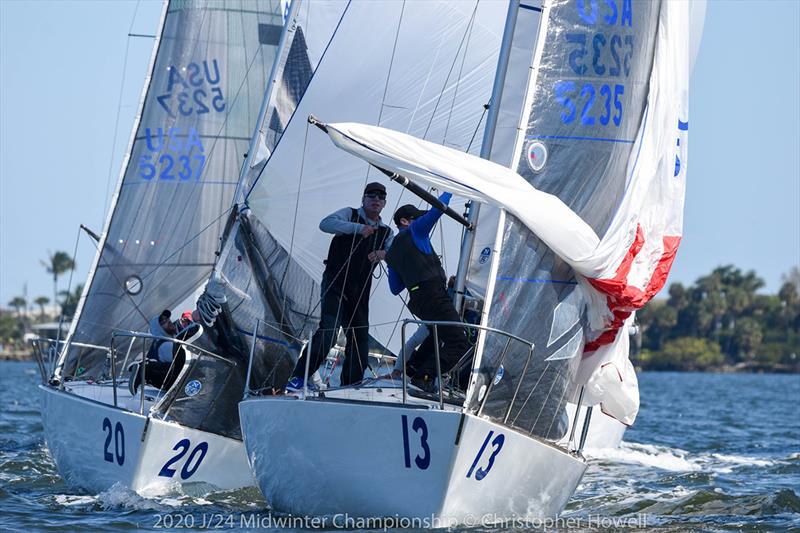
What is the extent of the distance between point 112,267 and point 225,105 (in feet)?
7.21

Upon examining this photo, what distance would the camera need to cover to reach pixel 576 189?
903cm

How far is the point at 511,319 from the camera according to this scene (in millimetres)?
8508

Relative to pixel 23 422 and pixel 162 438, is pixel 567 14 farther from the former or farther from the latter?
pixel 23 422

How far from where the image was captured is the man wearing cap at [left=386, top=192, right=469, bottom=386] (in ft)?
27.9

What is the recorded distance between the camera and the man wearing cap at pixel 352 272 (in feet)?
31.8

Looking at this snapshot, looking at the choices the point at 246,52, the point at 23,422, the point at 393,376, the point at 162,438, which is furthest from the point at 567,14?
the point at 23,422

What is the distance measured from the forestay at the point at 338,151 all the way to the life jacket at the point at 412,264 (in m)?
2.13

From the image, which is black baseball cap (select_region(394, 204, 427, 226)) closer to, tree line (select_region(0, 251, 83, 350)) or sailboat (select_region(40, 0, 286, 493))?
sailboat (select_region(40, 0, 286, 493))

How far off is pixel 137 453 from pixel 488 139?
350 cm

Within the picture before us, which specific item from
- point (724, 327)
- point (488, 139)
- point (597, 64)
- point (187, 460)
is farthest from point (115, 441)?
point (724, 327)

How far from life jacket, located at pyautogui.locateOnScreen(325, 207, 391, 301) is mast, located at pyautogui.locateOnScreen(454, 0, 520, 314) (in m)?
0.92

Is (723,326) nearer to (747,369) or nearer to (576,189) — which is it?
(747,369)

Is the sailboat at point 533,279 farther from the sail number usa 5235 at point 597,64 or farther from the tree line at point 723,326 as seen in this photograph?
the tree line at point 723,326

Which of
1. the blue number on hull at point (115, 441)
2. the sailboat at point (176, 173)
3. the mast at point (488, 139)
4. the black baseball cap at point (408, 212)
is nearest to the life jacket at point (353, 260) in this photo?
the black baseball cap at point (408, 212)
